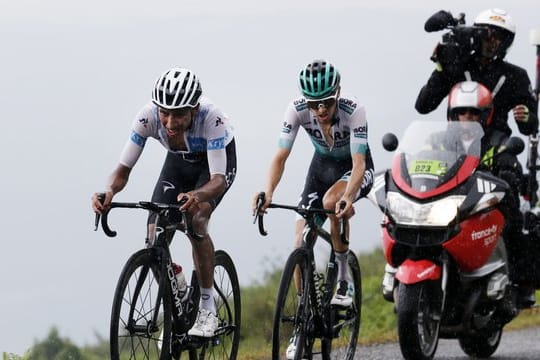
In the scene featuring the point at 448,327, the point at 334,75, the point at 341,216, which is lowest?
the point at 448,327

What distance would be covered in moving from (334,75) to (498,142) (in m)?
1.82

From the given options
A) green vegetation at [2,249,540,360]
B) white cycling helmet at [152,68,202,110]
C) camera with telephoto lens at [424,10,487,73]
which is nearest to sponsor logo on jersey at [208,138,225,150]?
white cycling helmet at [152,68,202,110]

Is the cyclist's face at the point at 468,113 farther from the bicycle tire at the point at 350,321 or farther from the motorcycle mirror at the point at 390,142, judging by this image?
the bicycle tire at the point at 350,321

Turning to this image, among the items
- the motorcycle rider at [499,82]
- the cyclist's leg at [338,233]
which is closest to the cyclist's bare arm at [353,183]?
the cyclist's leg at [338,233]

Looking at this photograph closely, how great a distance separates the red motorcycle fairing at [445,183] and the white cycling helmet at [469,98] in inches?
22.4

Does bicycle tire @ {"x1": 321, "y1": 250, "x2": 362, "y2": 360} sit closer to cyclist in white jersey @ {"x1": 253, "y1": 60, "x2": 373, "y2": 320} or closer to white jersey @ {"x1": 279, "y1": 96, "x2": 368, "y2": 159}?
cyclist in white jersey @ {"x1": 253, "y1": 60, "x2": 373, "y2": 320}

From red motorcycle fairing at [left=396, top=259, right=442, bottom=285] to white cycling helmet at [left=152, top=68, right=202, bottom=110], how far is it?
2.03 metres

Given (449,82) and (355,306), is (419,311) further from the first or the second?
(449,82)

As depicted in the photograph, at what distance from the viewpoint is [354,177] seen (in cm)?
912

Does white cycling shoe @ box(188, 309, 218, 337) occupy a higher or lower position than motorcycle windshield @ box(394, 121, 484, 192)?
lower

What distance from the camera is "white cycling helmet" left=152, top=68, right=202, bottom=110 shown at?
8414mm

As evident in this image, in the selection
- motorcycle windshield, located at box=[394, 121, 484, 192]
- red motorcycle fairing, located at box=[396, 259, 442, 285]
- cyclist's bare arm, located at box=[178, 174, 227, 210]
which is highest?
motorcycle windshield, located at box=[394, 121, 484, 192]

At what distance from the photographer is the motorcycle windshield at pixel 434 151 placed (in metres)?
9.54

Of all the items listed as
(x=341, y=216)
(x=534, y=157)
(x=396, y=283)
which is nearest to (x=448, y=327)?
(x=396, y=283)
